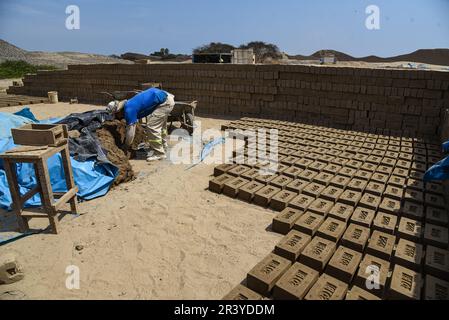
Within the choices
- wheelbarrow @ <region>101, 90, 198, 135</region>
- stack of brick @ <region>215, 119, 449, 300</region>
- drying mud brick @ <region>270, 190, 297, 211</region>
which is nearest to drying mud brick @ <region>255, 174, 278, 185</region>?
stack of brick @ <region>215, 119, 449, 300</region>

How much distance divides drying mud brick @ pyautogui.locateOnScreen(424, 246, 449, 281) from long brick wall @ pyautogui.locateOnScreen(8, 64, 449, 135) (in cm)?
509

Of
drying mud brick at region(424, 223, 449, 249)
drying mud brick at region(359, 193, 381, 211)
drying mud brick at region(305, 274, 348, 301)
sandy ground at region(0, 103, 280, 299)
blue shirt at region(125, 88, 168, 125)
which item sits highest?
blue shirt at region(125, 88, 168, 125)

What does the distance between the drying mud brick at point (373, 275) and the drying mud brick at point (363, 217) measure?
617mm

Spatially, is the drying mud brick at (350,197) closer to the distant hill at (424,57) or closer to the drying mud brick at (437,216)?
the drying mud brick at (437,216)

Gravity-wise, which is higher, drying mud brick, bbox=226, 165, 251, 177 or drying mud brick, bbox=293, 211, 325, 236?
drying mud brick, bbox=226, 165, 251, 177

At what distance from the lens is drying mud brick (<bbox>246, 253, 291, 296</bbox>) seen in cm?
267

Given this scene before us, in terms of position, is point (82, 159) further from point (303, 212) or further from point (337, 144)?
point (337, 144)

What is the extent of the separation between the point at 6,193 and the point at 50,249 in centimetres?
154

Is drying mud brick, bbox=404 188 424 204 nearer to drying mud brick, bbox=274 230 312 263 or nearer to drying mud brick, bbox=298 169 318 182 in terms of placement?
drying mud brick, bbox=298 169 318 182

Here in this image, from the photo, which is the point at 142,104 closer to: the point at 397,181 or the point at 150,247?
the point at 150,247

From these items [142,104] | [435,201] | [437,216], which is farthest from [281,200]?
[142,104]

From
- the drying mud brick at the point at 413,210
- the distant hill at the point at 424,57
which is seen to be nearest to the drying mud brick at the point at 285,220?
the drying mud brick at the point at 413,210
